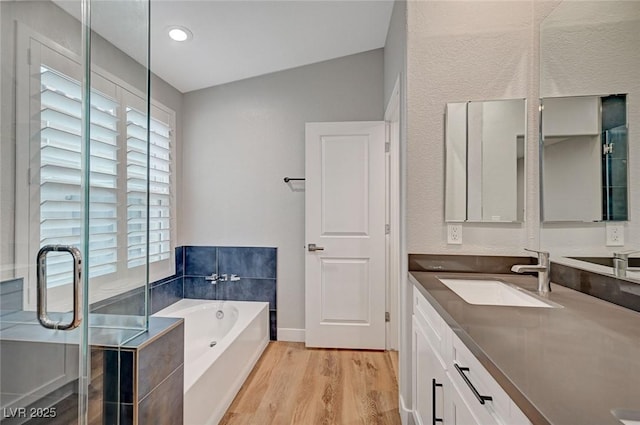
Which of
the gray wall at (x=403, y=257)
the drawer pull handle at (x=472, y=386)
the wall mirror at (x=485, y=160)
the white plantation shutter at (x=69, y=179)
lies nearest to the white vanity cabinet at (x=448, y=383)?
the drawer pull handle at (x=472, y=386)

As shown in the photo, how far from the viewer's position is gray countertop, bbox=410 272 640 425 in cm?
56

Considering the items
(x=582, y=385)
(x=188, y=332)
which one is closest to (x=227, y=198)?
(x=188, y=332)

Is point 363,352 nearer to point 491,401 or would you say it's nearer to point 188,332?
point 188,332

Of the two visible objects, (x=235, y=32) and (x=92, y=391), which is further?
(x=235, y=32)

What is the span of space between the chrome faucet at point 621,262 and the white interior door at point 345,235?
1798 mm

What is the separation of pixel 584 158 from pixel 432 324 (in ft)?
3.42

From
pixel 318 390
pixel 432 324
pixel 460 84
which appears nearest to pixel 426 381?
pixel 432 324

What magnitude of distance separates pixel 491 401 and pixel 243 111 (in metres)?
3.09

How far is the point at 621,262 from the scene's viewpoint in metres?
1.21

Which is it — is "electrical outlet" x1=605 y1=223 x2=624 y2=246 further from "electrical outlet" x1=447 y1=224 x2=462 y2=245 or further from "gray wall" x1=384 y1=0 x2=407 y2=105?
"gray wall" x1=384 y1=0 x2=407 y2=105

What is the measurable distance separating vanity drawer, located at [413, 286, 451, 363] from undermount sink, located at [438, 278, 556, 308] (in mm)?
165

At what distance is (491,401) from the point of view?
0.79m

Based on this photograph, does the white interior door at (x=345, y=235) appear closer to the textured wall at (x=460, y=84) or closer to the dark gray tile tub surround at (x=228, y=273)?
the dark gray tile tub surround at (x=228, y=273)

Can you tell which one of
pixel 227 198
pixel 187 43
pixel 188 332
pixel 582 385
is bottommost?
pixel 188 332
